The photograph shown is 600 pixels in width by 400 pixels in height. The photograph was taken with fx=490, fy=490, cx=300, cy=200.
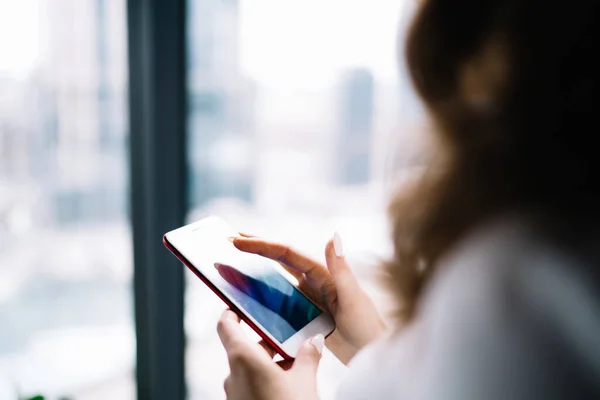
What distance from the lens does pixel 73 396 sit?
37.7 inches

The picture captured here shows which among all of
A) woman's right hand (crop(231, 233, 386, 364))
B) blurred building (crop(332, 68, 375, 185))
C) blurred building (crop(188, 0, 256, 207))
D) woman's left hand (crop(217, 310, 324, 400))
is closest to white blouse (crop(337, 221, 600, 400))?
woman's left hand (crop(217, 310, 324, 400))

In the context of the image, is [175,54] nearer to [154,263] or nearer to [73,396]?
[154,263]

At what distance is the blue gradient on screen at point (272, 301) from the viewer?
56 centimetres

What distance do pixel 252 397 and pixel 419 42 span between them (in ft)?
1.15

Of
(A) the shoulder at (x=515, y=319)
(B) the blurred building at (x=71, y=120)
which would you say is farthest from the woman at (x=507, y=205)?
(B) the blurred building at (x=71, y=120)

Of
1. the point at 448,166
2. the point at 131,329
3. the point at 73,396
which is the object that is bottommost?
the point at 73,396

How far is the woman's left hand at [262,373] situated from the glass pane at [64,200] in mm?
508

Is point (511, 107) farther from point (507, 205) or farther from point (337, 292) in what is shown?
point (337, 292)

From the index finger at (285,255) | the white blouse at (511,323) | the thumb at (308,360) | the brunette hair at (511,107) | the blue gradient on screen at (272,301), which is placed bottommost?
the thumb at (308,360)

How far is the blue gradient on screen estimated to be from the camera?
22.2 inches

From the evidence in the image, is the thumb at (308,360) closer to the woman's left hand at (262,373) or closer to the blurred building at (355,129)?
the woman's left hand at (262,373)

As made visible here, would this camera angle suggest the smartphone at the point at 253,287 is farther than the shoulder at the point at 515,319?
Yes

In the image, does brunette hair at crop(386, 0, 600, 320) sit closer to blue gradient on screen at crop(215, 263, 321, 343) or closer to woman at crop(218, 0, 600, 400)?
woman at crop(218, 0, 600, 400)

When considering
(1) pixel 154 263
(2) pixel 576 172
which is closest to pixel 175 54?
(1) pixel 154 263
